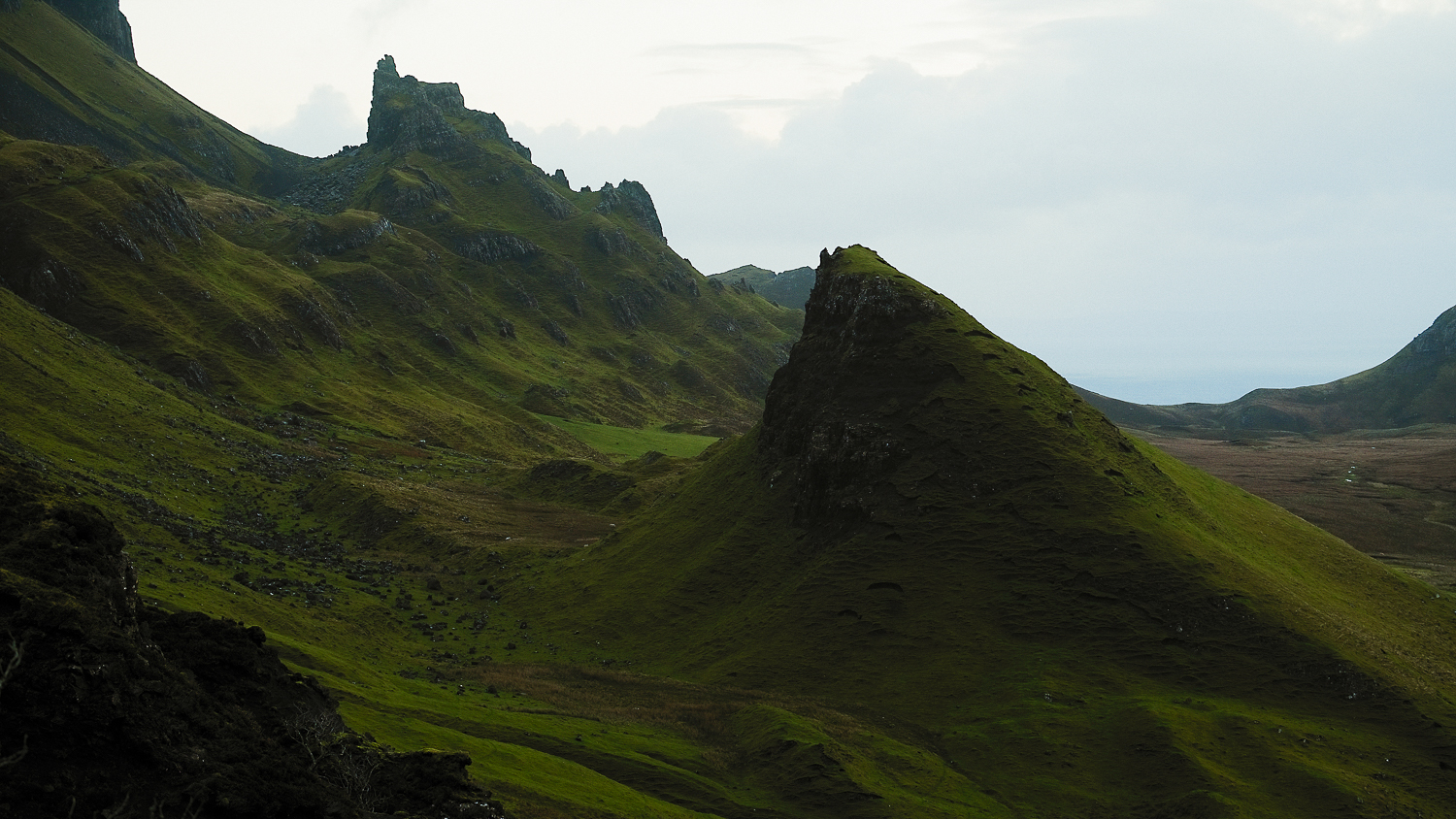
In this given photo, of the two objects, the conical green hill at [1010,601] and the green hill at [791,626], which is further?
the conical green hill at [1010,601]

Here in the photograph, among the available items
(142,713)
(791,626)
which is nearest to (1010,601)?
(791,626)

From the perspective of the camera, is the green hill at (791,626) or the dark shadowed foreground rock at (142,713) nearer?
the dark shadowed foreground rock at (142,713)

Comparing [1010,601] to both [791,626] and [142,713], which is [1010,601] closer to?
[791,626]

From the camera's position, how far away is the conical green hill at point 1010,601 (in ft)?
226

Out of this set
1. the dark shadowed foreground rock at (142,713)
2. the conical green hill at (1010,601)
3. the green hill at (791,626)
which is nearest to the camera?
the dark shadowed foreground rock at (142,713)

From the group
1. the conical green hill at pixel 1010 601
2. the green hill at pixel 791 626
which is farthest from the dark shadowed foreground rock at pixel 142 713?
the conical green hill at pixel 1010 601

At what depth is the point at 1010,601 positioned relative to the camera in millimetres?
86750

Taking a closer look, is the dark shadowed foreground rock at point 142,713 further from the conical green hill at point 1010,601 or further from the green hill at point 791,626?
the conical green hill at point 1010,601

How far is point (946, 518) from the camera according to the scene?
9412 centimetres

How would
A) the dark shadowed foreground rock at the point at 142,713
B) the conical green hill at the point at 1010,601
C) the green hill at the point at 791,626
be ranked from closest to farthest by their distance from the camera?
the dark shadowed foreground rock at the point at 142,713 → the green hill at the point at 791,626 → the conical green hill at the point at 1010,601

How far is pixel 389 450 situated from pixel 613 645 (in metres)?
103

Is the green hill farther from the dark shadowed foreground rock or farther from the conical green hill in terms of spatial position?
the conical green hill

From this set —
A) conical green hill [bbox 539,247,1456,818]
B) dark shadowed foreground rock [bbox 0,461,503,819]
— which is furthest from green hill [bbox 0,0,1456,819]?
conical green hill [bbox 539,247,1456,818]

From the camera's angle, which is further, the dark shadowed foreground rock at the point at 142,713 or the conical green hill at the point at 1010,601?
the conical green hill at the point at 1010,601
